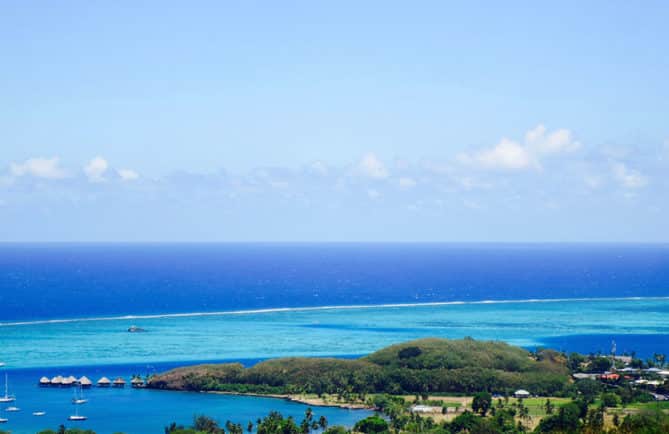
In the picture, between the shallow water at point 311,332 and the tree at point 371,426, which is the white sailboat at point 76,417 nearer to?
the tree at point 371,426

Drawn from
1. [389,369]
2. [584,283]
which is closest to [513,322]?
[389,369]

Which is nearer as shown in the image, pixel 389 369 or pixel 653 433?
pixel 653 433

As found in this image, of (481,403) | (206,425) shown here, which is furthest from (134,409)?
(481,403)

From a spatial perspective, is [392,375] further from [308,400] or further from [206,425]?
[206,425]

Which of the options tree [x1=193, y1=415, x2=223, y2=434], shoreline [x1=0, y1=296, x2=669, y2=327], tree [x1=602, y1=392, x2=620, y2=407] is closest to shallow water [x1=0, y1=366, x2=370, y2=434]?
tree [x1=193, y1=415, x2=223, y2=434]

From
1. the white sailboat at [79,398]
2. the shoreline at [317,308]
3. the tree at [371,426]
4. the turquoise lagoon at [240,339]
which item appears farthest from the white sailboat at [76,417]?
the shoreline at [317,308]

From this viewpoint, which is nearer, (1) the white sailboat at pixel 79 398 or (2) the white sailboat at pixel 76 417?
(2) the white sailboat at pixel 76 417

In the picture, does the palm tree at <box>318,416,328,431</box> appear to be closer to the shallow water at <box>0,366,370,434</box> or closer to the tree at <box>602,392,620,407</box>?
the shallow water at <box>0,366,370,434</box>

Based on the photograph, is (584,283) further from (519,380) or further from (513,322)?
(519,380)
